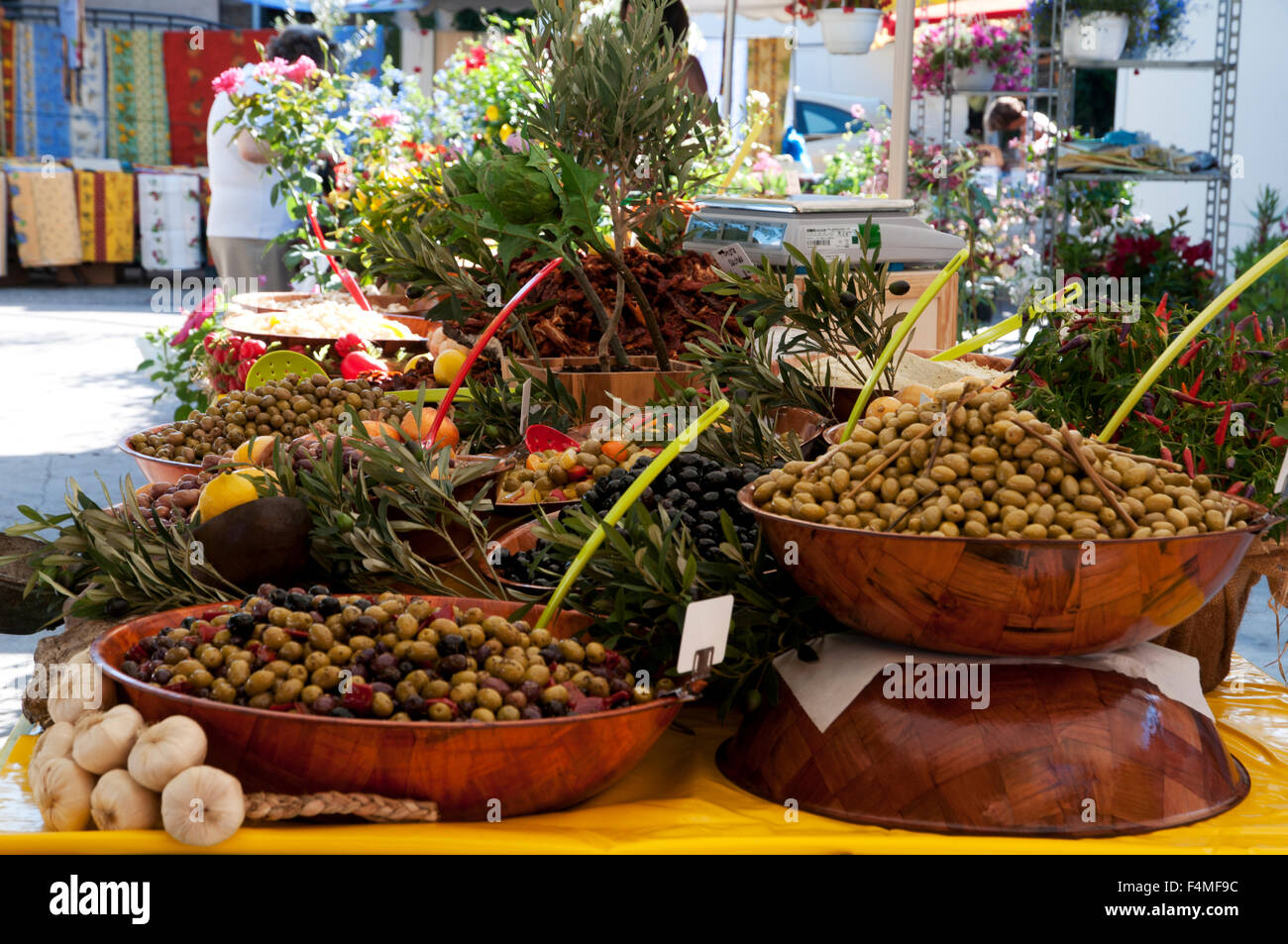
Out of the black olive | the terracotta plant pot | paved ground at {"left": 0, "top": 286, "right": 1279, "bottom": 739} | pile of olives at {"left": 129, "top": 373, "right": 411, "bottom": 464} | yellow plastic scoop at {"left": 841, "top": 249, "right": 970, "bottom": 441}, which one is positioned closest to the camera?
the black olive

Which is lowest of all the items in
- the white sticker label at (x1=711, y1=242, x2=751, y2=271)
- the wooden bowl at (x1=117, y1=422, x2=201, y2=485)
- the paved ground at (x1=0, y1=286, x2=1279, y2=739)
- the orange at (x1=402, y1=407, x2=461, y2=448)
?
the paved ground at (x1=0, y1=286, x2=1279, y2=739)

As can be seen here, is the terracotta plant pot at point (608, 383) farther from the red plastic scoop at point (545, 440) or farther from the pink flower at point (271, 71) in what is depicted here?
the pink flower at point (271, 71)

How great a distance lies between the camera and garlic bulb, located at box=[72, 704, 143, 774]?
1.18 m

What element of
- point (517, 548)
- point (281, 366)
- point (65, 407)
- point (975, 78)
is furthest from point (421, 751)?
point (975, 78)

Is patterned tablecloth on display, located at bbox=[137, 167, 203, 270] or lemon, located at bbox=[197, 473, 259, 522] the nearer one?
lemon, located at bbox=[197, 473, 259, 522]

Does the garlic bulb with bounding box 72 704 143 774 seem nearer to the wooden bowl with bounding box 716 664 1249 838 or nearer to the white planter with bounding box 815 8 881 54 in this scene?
the wooden bowl with bounding box 716 664 1249 838

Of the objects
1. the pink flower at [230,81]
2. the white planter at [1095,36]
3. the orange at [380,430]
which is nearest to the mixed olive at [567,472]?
the orange at [380,430]

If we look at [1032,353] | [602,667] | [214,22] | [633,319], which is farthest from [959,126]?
[602,667]

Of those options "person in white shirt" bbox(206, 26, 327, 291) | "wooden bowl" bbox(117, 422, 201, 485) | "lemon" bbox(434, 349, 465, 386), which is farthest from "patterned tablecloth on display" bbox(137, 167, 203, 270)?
"wooden bowl" bbox(117, 422, 201, 485)

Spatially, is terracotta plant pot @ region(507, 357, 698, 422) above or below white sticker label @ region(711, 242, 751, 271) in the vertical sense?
below

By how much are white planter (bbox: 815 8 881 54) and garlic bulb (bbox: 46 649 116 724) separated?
19.1 ft

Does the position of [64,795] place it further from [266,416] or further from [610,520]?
[266,416]

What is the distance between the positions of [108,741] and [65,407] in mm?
5926

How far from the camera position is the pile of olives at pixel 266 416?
2256 mm
